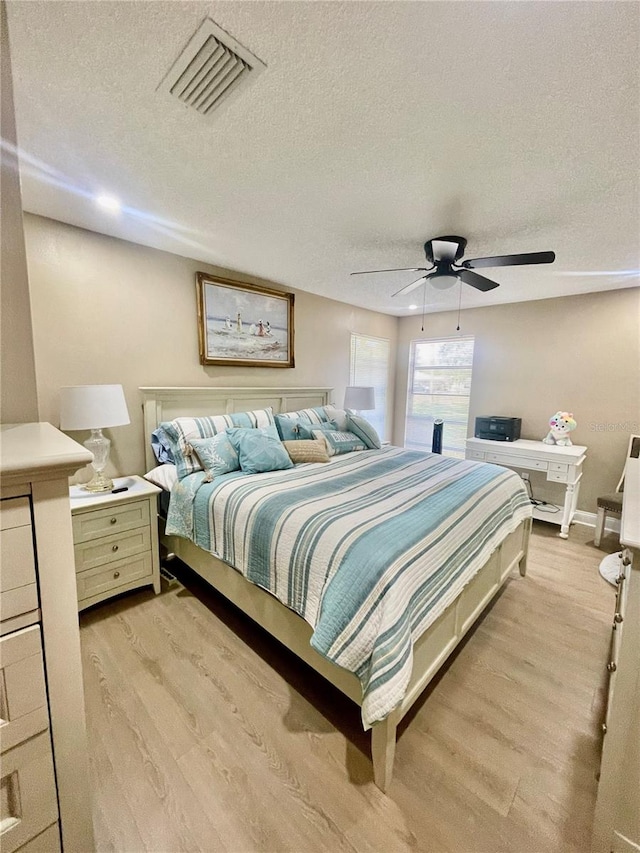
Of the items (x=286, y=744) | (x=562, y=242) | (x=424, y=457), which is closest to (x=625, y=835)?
(x=286, y=744)

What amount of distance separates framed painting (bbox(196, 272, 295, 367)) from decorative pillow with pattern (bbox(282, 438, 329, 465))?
3.54 feet

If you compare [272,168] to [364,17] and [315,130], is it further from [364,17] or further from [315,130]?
[364,17]

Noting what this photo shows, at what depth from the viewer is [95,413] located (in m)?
2.10

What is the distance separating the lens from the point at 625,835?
39.2 inches

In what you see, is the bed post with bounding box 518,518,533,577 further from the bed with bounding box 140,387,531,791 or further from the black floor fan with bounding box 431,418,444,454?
the black floor fan with bounding box 431,418,444,454

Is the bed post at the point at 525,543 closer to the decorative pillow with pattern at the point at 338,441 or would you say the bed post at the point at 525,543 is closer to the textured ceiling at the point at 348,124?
the decorative pillow with pattern at the point at 338,441

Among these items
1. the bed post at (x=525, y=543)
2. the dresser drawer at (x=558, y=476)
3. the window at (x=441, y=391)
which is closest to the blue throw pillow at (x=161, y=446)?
the bed post at (x=525, y=543)

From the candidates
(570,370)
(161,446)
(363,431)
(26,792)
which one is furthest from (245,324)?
(570,370)

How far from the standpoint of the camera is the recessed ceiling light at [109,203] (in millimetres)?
1905

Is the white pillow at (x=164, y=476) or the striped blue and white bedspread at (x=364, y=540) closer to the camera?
the striped blue and white bedspread at (x=364, y=540)

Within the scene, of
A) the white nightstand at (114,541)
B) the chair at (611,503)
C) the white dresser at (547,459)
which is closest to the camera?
the white nightstand at (114,541)

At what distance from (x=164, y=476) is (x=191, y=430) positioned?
39 centimetres

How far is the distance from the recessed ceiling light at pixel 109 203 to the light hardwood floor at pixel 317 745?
250cm

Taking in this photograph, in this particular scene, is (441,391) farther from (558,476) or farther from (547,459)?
(558,476)
